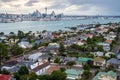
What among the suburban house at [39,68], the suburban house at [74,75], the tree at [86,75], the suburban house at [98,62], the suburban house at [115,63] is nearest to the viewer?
the suburban house at [74,75]

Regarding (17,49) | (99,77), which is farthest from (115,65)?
(17,49)

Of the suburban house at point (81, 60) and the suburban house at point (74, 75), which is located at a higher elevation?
the suburban house at point (74, 75)

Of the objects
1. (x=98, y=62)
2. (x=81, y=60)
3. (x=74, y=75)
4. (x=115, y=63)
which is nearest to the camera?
(x=74, y=75)

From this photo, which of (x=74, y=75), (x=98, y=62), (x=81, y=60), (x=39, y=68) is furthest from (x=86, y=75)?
(x=81, y=60)

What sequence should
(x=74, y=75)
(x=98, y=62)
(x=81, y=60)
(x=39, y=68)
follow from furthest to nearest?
(x=81, y=60)
(x=98, y=62)
(x=39, y=68)
(x=74, y=75)

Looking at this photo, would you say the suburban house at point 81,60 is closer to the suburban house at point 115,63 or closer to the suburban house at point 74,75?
the suburban house at point 115,63

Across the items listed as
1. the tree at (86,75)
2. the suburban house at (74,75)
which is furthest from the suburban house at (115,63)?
the suburban house at (74,75)

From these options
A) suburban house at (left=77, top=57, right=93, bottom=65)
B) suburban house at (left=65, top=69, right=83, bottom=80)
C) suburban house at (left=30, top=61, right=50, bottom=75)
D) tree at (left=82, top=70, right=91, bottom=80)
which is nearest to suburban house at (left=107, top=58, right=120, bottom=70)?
suburban house at (left=77, top=57, right=93, bottom=65)

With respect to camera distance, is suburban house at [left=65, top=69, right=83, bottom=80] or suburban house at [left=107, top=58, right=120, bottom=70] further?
suburban house at [left=107, top=58, right=120, bottom=70]

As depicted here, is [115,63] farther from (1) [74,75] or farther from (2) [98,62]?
(1) [74,75]

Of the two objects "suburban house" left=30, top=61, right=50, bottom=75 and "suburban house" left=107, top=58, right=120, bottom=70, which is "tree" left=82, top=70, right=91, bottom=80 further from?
"suburban house" left=107, top=58, right=120, bottom=70

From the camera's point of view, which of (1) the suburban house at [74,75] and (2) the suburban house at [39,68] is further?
(2) the suburban house at [39,68]
